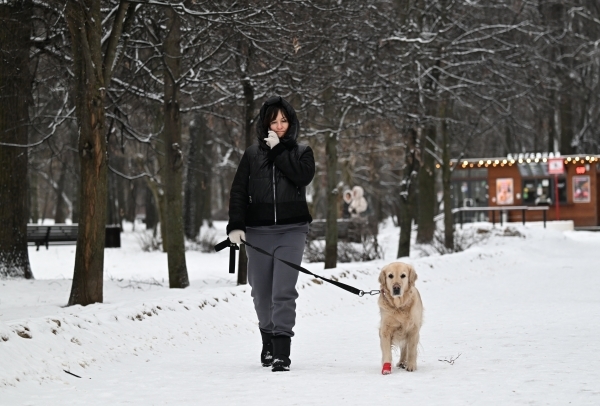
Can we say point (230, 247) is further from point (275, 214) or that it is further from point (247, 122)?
point (247, 122)

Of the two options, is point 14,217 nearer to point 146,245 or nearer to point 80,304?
point 80,304

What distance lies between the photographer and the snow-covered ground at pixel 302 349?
22.1 ft

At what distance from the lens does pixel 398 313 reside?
25.0 feet

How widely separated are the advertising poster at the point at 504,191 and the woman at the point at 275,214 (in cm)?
3680

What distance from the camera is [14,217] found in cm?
1658

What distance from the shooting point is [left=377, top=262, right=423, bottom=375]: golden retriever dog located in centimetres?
759

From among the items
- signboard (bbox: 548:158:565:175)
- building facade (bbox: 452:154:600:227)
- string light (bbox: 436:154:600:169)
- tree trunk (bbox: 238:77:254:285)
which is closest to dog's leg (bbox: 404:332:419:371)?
tree trunk (bbox: 238:77:254:285)

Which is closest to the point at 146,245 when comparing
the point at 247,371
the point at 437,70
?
the point at 437,70

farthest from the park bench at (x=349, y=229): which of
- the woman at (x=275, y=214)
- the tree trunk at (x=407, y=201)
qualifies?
the woman at (x=275, y=214)

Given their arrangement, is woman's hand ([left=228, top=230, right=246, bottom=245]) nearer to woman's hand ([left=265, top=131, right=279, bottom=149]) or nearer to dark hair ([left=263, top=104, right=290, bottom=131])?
woman's hand ([left=265, top=131, right=279, bottom=149])

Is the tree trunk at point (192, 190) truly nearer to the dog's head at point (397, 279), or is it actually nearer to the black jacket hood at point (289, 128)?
the black jacket hood at point (289, 128)

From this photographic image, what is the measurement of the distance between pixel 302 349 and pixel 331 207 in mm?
11017

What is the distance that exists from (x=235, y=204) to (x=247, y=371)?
1420 mm

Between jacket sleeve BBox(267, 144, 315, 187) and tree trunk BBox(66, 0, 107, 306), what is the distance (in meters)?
4.25
